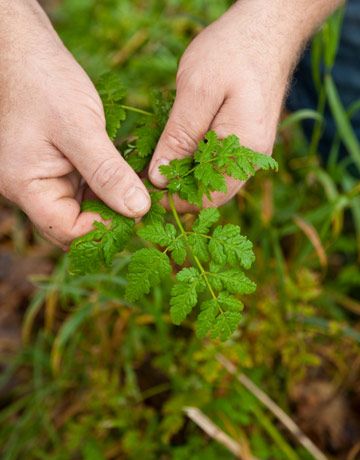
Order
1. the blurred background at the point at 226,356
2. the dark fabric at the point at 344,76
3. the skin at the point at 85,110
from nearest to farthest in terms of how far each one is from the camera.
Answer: the skin at the point at 85,110, the blurred background at the point at 226,356, the dark fabric at the point at 344,76

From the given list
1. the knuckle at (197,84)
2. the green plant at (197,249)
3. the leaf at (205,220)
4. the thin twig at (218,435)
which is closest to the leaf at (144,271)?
the green plant at (197,249)

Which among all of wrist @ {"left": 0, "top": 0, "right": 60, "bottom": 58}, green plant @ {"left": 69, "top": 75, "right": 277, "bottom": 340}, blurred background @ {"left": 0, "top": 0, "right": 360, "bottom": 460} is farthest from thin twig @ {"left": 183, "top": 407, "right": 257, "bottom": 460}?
wrist @ {"left": 0, "top": 0, "right": 60, "bottom": 58}

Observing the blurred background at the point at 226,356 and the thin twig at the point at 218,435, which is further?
the blurred background at the point at 226,356

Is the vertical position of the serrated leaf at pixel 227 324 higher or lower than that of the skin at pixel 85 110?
lower

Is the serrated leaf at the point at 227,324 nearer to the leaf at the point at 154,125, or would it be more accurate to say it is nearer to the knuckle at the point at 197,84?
the leaf at the point at 154,125

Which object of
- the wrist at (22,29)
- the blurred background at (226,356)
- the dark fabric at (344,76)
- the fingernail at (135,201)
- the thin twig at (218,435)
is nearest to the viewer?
the fingernail at (135,201)

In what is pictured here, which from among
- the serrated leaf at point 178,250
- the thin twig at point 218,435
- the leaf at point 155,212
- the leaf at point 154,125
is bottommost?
the thin twig at point 218,435

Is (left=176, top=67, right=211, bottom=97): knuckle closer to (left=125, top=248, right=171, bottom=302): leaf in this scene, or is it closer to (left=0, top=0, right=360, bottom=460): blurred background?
(left=125, top=248, right=171, bottom=302): leaf
